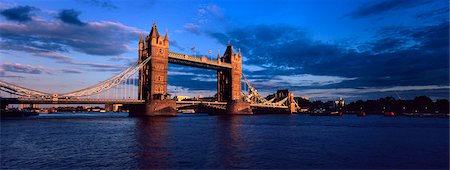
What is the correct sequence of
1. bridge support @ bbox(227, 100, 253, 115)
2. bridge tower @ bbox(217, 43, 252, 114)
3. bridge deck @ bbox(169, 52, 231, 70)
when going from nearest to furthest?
bridge deck @ bbox(169, 52, 231, 70) → bridge support @ bbox(227, 100, 253, 115) → bridge tower @ bbox(217, 43, 252, 114)

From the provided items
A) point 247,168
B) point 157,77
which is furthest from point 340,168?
point 157,77

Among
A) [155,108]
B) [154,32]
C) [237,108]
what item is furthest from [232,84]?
[155,108]

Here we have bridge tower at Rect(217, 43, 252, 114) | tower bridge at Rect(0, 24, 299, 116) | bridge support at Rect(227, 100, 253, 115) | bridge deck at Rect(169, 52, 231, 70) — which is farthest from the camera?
bridge tower at Rect(217, 43, 252, 114)

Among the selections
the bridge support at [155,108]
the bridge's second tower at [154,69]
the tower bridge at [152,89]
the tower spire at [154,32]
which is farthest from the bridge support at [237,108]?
the tower spire at [154,32]

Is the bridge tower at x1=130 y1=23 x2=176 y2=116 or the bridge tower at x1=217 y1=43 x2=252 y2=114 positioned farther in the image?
the bridge tower at x1=217 y1=43 x2=252 y2=114

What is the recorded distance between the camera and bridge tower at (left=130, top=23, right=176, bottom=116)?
314 ft

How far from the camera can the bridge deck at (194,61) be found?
10875 cm

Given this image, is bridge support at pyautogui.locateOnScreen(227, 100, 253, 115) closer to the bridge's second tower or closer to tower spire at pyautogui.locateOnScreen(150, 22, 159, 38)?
the bridge's second tower

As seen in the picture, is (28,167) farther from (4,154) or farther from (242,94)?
(242,94)

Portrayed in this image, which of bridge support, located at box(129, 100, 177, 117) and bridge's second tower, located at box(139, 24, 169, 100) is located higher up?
bridge's second tower, located at box(139, 24, 169, 100)

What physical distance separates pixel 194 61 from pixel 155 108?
2532 centimetres

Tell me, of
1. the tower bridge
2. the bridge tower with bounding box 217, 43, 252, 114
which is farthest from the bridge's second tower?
the bridge tower with bounding box 217, 43, 252, 114

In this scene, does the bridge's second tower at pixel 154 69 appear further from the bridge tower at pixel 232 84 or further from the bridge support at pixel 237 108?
the bridge support at pixel 237 108

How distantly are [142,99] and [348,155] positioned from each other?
81.8m
